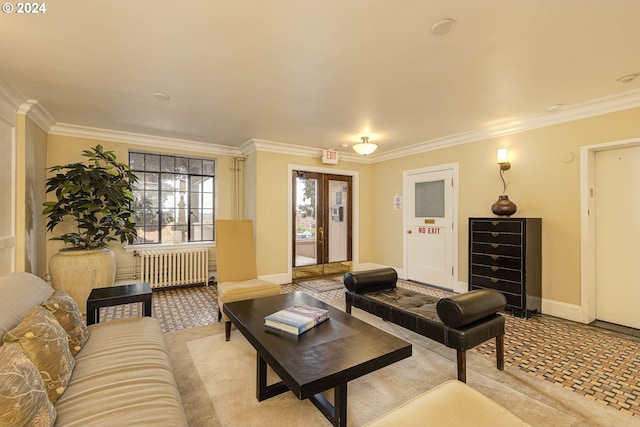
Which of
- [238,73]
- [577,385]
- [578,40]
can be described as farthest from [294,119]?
[577,385]

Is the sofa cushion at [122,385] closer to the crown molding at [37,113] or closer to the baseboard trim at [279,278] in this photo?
the crown molding at [37,113]

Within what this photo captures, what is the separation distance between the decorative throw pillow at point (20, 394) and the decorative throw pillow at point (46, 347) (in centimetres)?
15

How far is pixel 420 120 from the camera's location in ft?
12.9

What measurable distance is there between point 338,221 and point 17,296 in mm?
4889

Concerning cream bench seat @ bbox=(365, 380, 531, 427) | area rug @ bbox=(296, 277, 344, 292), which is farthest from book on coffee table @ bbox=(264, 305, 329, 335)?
area rug @ bbox=(296, 277, 344, 292)

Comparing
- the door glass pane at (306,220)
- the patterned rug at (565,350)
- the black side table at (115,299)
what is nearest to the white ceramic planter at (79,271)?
the patterned rug at (565,350)

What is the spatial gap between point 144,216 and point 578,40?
18.9ft

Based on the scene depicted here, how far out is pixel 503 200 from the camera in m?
3.89

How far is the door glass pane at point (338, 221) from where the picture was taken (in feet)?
19.5

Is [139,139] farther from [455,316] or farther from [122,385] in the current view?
[455,316]

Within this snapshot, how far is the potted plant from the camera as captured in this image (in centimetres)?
359

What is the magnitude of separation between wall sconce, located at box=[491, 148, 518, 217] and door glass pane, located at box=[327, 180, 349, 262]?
111 inches

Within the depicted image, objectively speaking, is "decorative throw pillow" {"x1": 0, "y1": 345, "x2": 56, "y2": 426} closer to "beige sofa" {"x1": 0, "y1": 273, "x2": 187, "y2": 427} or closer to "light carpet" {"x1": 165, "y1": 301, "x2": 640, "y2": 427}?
"beige sofa" {"x1": 0, "y1": 273, "x2": 187, "y2": 427}

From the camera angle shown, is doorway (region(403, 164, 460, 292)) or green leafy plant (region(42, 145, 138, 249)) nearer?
green leafy plant (region(42, 145, 138, 249))
